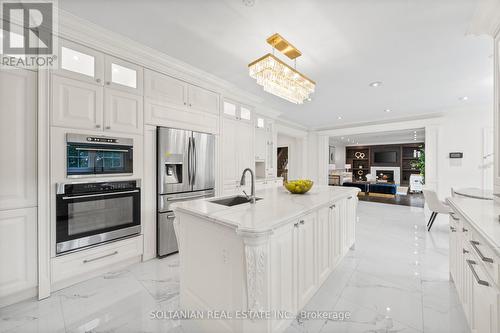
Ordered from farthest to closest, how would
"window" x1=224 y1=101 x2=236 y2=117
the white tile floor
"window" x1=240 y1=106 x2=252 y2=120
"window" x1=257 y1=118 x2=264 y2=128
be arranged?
"window" x1=257 y1=118 x2=264 y2=128 → "window" x1=240 y1=106 x2=252 y2=120 → "window" x1=224 y1=101 x2=236 y2=117 → the white tile floor

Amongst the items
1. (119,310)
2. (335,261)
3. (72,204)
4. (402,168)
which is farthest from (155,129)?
(402,168)

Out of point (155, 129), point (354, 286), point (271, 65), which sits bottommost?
point (354, 286)

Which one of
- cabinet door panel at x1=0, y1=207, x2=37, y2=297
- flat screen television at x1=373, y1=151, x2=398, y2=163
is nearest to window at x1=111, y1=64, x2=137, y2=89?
cabinet door panel at x1=0, y1=207, x2=37, y2=297

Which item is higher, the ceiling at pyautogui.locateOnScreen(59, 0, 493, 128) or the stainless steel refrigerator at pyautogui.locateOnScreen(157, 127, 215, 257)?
the ceiling at pyautogui.locateOnScreen(59, 0, 493, 128)

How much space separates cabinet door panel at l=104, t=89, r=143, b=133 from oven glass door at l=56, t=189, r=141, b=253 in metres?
0.72

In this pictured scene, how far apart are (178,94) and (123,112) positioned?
76 cm

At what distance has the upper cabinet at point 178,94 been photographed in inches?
100

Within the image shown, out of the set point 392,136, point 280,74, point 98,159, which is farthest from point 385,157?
point 98,159

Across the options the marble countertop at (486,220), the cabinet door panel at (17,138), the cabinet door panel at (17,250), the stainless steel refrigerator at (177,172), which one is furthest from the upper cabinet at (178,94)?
the marble countertop at (486,220)

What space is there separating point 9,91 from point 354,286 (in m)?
3.54

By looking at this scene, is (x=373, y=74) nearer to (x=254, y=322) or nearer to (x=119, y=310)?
(x=254, y=322)

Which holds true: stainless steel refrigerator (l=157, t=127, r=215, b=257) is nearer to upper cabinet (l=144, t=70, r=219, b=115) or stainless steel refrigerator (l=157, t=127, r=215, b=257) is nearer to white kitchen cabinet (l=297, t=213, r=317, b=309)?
upper cabinet (l=144, t=70, r=219, b=115)

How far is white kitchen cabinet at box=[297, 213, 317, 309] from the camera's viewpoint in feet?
5.03

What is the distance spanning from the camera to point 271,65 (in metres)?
1.94
